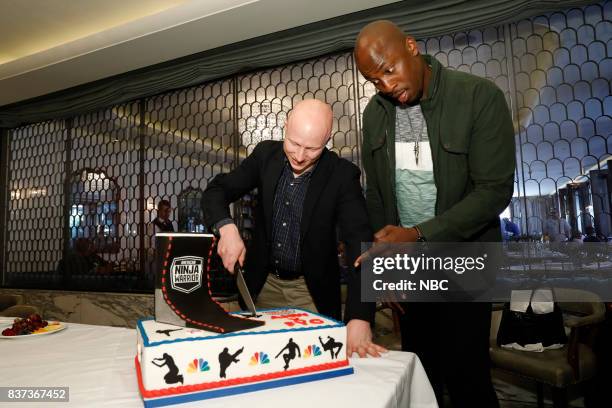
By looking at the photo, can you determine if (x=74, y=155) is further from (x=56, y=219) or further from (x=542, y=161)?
(x=542, y=161)

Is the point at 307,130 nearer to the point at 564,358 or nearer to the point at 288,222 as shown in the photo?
the point at 288,222

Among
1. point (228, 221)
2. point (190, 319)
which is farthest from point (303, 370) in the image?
point (228, 221)

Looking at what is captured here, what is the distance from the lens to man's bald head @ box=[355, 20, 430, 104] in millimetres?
1096

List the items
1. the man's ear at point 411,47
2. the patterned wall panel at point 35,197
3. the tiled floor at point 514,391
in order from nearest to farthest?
the man's ear at point 411,47 < the tiled floor at point 514,391 < the patterned wall panel at point 35,197

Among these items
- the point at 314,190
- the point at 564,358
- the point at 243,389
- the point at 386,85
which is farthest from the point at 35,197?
the point at 564,358

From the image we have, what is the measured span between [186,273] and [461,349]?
0.73 meters

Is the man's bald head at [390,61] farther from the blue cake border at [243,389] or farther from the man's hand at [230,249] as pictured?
the blue cake border at [243,389]

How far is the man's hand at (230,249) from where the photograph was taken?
1.06 metres

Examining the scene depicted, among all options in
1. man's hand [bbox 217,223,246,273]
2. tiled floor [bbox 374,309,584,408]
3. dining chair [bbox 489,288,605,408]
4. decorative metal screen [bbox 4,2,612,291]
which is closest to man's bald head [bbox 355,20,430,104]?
man's hand [bbox 217,223,246,273]

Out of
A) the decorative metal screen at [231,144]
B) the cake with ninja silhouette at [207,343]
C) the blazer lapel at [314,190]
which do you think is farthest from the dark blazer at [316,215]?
the decorative metal screen at [231,144]

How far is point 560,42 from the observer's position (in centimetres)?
261

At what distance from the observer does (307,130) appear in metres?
1.27

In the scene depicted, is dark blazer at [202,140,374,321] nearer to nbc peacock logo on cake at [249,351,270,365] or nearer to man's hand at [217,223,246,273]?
man's hand at [217,223,246,273]

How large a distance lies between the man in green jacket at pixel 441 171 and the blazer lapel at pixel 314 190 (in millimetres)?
223
